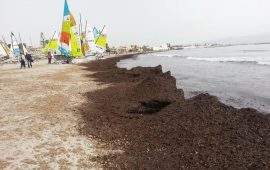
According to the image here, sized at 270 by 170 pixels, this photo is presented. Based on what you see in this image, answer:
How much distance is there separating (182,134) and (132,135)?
1.51 meters

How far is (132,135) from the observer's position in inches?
350

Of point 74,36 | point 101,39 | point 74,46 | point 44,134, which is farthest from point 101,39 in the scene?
point 44,134

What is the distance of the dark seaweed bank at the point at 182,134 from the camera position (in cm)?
689

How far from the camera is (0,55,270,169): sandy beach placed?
274 inches

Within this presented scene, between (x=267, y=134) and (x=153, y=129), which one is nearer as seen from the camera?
(x=267, y=134)

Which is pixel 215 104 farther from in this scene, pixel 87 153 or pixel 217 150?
pixel 87 153

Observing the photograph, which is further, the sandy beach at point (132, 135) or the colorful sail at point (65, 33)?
the colorful sail at point (65, 33)

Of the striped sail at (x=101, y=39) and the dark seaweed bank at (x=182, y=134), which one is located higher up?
the striped sail at (x=101, y=39)

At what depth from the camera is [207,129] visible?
8508 mm

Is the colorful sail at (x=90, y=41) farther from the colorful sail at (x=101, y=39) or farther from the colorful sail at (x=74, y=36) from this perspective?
the colorful sail at (x=74, y=36)

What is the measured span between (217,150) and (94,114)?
5.43m

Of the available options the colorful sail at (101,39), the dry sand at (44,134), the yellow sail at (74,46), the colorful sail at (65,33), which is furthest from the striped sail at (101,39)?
the dry sand at (44,134)

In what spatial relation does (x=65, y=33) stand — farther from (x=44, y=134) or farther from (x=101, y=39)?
(x=44, y=134)

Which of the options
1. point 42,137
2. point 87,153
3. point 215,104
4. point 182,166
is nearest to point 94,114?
point 42,137
